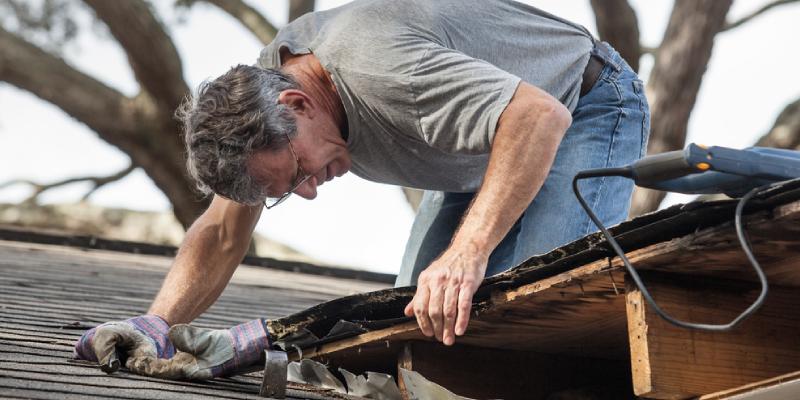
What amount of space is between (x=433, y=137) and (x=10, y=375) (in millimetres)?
968

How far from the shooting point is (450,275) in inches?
76.9

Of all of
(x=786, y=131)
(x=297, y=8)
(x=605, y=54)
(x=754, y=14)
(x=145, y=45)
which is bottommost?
(x=605, y=54)

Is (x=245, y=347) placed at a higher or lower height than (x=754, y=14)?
lower

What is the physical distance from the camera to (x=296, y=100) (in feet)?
8.24

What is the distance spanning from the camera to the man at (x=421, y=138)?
84.2 inches

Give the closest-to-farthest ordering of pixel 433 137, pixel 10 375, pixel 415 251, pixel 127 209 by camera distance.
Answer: pixel 10 375 < pixel 433 137 < pixel 415 251 < pixel 127 209

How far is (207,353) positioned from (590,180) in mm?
A: 1077

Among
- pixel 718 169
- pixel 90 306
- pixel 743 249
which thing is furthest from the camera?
pixel 90 306

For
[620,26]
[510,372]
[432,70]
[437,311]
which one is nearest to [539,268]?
[437,311]

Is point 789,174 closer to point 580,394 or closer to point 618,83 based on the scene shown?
point 580,394

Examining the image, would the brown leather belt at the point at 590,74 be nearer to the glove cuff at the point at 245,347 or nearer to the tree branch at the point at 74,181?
the glove cuff at the point at 245,347

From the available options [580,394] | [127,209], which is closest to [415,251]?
[580,394]

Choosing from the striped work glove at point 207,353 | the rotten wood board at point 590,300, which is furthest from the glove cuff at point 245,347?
the rotten wood board at point 590,300

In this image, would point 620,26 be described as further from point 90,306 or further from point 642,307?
point 642,307
